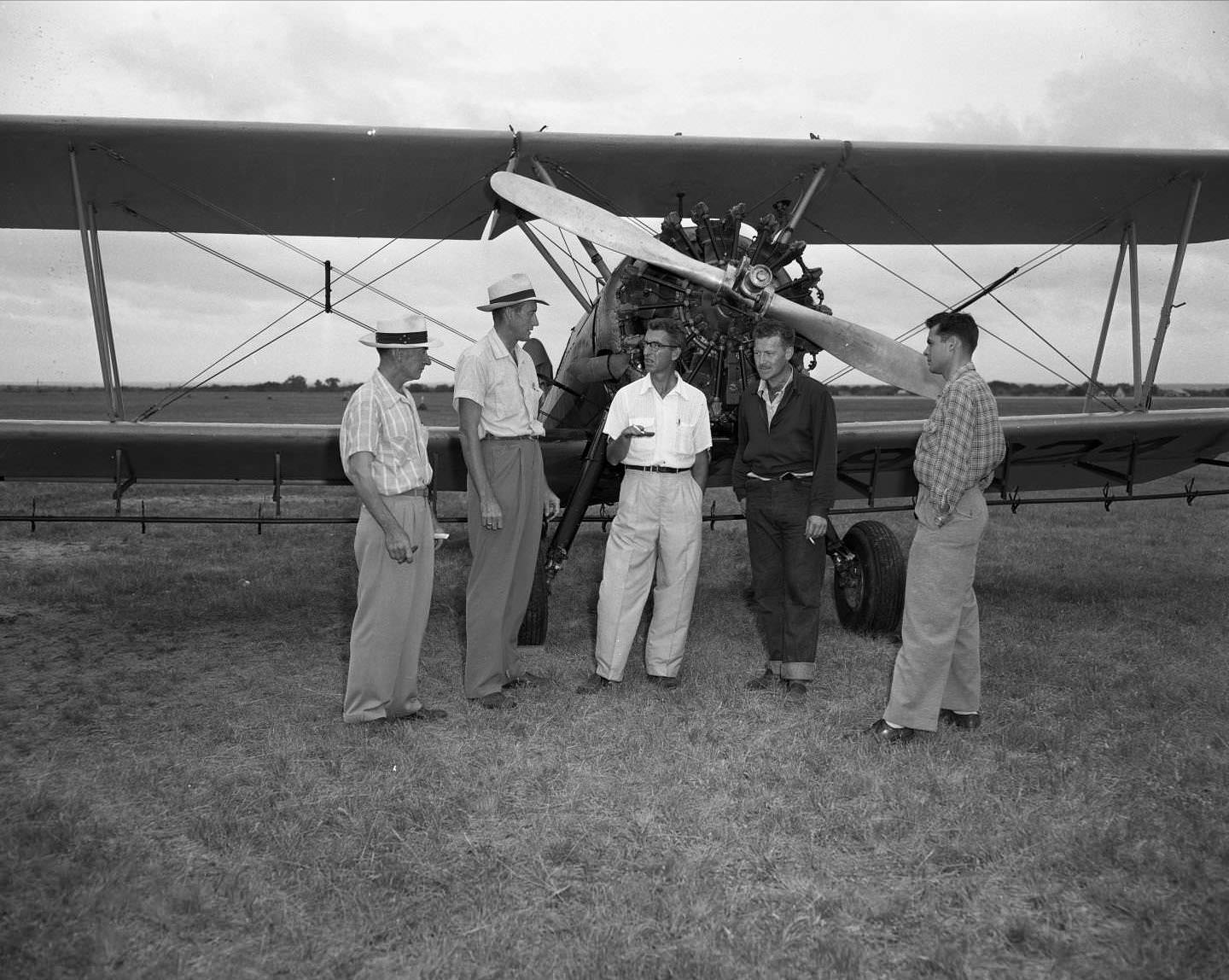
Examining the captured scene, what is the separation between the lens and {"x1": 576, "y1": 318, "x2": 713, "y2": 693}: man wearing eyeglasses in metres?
4.73

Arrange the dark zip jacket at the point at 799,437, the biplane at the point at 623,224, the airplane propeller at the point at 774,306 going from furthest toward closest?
the biplane at the point at 623,224 < the airplane propeller at the point at 774,306 < the dark zip jacket at the point at 799,437

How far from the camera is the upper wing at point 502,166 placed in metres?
5.87

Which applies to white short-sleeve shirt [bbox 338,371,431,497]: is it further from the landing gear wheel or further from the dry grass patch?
the landing gear wheel

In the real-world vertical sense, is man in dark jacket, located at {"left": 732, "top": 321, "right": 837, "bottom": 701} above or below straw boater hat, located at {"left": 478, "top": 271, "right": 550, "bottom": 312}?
below

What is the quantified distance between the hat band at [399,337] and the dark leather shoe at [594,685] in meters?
1.84

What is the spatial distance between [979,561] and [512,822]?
6976 millimetres

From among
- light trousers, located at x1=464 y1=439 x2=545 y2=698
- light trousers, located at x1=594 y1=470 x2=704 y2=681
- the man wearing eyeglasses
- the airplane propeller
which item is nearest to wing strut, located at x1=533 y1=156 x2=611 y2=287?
the airplane propeller

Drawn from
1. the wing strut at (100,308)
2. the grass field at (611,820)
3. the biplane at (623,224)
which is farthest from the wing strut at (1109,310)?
the wing strut at (100,308)

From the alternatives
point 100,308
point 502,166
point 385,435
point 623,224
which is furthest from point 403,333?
point 100,308

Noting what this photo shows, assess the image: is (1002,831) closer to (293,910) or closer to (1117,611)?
(293,910)

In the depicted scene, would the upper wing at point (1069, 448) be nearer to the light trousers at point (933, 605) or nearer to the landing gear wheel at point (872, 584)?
the landing gear wheel at point (872, 584)

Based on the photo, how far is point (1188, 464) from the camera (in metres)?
7.80

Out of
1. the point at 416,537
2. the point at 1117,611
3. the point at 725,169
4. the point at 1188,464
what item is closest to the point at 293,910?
the point at 416,537

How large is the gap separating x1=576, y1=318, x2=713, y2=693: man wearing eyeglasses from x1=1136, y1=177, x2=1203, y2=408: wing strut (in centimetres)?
354
